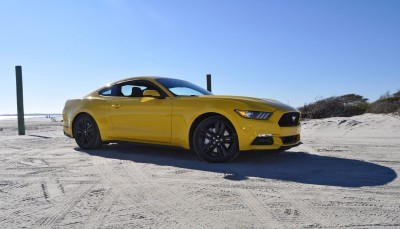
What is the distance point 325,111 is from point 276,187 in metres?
11.6

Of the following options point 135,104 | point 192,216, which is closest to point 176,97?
point 135,104

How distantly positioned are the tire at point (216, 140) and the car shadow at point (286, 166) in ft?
0.47

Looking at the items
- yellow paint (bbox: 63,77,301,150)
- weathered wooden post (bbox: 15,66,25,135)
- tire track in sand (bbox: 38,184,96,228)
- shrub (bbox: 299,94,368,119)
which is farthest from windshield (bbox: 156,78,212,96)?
shrub (bbox: 299,94,368,119)

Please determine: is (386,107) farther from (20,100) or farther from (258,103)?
(20,100)

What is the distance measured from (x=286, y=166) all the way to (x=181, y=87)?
7.80 ft

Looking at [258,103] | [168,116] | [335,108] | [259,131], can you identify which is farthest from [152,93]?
[335,108]

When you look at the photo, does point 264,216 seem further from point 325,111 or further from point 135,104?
point 325,111

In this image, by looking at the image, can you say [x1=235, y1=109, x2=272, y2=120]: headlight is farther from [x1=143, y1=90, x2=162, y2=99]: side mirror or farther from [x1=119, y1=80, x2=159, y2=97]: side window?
[x1=119, y1=80, x2=159, y2=97]: side window

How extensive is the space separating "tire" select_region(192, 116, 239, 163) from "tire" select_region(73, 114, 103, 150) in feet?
8.14

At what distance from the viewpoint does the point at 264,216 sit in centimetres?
295

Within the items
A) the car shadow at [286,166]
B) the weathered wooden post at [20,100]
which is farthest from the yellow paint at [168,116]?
the weathered wooden post at [20,100]

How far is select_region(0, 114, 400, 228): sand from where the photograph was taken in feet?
9.49

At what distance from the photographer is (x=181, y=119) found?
5.78m

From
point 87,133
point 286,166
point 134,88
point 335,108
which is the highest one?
point 134,88
